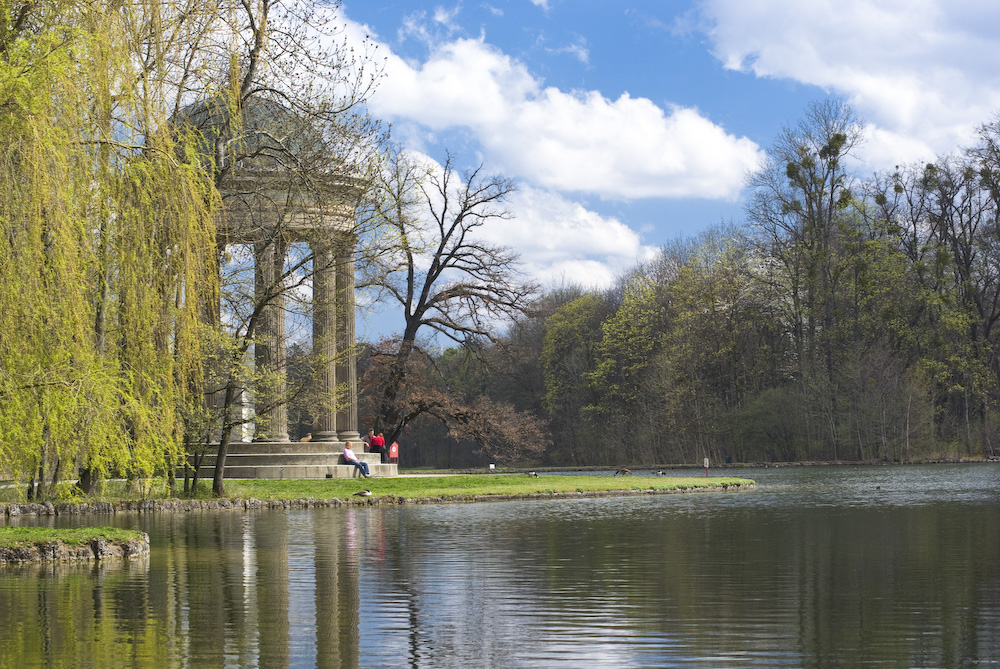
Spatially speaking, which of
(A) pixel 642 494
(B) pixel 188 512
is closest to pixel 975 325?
(A) pixel 642 494

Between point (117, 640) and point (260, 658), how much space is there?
4.54 ft

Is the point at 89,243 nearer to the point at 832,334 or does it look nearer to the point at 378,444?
the point at 378,444

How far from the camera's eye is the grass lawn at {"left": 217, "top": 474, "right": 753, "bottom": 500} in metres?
29.1

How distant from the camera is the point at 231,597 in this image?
10.7 m

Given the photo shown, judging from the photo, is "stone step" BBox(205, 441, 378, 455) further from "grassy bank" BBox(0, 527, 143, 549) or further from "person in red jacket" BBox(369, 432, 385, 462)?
"grassy bank" BBox(0, 527, 143, 549)

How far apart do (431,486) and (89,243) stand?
72.0 feet

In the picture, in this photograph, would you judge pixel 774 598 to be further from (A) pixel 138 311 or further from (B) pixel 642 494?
(B) pixel 642 494

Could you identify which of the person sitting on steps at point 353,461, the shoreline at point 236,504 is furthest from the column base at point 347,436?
the shoreline at point 236,504

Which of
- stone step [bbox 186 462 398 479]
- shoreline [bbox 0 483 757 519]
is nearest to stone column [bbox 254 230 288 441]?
stone step [bbox 186 462 398 479]

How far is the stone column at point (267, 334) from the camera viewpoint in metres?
27.4

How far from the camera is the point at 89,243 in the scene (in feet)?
40.5

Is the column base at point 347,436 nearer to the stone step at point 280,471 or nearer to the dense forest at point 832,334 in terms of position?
the stone step at point 280,471

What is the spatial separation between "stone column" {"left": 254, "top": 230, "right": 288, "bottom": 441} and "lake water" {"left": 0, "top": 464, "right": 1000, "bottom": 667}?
7.99 m

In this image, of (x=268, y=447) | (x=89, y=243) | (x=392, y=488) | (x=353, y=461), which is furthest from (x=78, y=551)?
(x=353, y=461)
